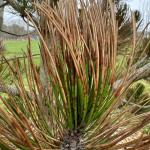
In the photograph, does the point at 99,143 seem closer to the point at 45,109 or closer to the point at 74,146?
the point at 74,146

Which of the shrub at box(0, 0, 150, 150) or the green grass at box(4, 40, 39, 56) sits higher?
the shrub at box(0, 0, 150, 150)

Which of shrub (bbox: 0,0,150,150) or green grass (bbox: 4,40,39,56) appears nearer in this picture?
shrub (bbox: 0,0,150,150)

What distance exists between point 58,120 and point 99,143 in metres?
0.12

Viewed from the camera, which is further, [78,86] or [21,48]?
[21,48]

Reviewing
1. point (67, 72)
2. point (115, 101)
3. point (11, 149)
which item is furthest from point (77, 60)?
point (11, 149)

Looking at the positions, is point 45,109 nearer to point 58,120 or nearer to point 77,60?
point 58,120

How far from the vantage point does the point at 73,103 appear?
96 cm

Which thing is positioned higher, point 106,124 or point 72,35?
point 72,35

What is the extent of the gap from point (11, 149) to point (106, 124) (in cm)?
25

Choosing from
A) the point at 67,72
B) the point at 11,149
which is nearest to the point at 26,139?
the point at 11,149

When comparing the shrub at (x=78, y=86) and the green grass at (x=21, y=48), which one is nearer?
the shrub at (x=78, y=86)

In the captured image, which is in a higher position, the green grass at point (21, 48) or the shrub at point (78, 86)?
the shrub at point (78, 86)

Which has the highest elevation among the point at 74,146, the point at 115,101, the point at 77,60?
the point at 77,60

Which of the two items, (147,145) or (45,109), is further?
(45,109)
